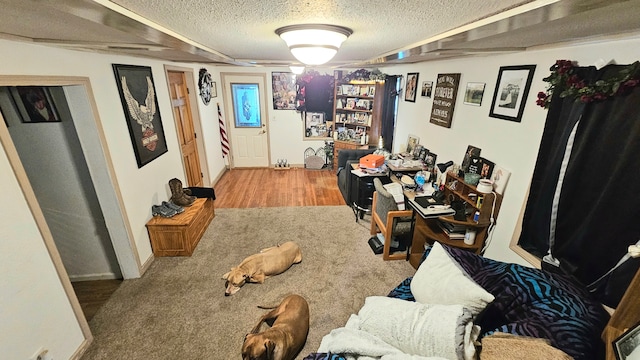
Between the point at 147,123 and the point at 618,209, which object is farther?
the point at 147,123

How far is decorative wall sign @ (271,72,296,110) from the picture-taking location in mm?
5402

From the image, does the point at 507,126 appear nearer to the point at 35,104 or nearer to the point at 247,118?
the point at 35,104

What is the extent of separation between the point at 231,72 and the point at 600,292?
5786 millimetres

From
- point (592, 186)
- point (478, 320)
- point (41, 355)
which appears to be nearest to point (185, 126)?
point (41, 355)

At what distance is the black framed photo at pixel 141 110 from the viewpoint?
250 centimetres

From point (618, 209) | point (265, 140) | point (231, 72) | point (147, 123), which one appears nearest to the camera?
point (618, 209)

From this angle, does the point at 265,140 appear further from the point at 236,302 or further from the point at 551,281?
the point at 551,281

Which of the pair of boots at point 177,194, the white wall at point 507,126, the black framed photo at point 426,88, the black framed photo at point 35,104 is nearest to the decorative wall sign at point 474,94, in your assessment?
the white wall at point 507,126

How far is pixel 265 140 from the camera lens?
19.1ft

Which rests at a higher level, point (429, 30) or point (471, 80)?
point (429, 30)

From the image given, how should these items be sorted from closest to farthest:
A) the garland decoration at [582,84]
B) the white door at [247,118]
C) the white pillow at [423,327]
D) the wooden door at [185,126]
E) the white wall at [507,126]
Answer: the white pillow at [423,327], the garland decoration at [582,84], the white wall at [507,126], the wooden door at [185,126], the white door at [247,118]

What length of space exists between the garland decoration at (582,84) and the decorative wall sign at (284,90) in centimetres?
443

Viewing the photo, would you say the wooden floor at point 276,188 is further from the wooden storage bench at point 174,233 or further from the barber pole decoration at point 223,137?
the wooden storage bench at point 174,233

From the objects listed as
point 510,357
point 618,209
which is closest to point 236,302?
point 510,357
